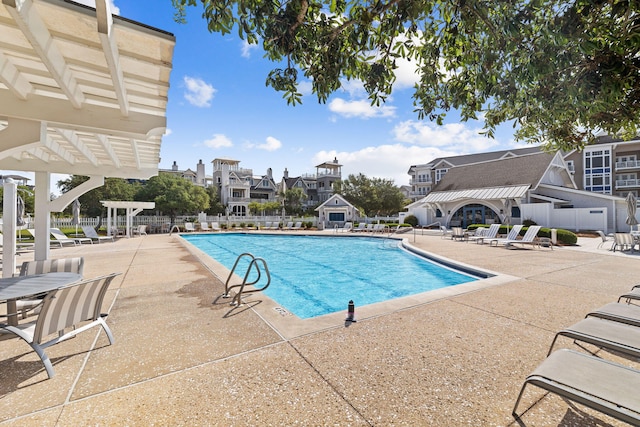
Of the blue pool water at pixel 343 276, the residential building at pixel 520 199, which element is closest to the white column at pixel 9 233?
the blue pool water at pixel 343 276

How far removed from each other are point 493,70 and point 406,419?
4.55 metres

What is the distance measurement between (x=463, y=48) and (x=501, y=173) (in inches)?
1174

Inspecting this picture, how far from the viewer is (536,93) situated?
14.5 ft

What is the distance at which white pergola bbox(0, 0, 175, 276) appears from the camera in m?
2.63

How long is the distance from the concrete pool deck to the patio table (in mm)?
468

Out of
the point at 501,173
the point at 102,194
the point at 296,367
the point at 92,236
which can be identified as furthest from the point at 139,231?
the point at 501,173

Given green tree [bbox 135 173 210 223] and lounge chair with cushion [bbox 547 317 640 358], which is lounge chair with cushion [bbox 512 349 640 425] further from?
green tree [bbox 135 173 210 223]

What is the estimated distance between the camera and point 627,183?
32.8 metres

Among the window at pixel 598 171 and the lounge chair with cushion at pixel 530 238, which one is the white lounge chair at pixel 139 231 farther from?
the window at pixel 598 171

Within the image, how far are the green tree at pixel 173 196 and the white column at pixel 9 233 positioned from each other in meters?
26.4

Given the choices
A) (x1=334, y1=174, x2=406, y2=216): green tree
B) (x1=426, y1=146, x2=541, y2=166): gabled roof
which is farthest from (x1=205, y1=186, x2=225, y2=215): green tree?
(x1=426, y1=146, x2=541, y2=166): gabled roof

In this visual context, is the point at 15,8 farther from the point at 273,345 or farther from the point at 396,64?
the point at 396,64

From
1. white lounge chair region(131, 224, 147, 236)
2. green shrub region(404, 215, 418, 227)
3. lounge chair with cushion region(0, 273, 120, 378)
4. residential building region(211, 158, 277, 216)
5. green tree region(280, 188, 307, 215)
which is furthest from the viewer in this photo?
residential building region(211, 158, 277, 216)

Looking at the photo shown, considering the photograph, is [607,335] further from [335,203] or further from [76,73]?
[335,203]
